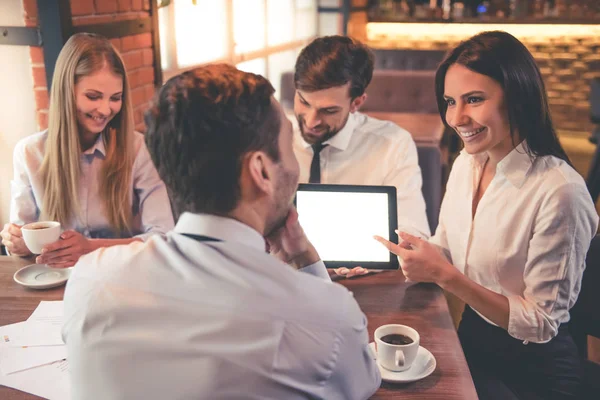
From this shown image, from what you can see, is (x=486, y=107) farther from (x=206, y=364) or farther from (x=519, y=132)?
(x=206, y=364)

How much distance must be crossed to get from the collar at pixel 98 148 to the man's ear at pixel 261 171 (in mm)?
1203

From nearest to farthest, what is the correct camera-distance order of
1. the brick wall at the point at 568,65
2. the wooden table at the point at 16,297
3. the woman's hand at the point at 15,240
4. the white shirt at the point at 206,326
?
the white shirt at the point at 206,326
the wooden table at the point at 16,297
the woman's hand at the point at 15,240
the brick wall at the point at 568,65

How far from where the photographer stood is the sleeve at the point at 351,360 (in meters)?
0.77

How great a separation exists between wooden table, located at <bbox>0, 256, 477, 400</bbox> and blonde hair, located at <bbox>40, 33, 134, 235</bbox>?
27 cm

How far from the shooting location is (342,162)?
6.74ft

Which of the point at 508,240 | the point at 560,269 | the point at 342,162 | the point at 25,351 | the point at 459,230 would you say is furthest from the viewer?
the point at 342,162

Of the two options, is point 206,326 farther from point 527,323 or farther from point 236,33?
point 236,33

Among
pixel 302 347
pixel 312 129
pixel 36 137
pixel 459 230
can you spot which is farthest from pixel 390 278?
pixel 36 137

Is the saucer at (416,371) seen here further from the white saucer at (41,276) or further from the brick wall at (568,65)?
the brick wall at (568,65)

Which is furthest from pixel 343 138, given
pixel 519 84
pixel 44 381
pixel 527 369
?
pixel 44 381

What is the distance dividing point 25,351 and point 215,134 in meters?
0.72

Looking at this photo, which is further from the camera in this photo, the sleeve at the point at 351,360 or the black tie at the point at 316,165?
the black tie at the point at 316,165

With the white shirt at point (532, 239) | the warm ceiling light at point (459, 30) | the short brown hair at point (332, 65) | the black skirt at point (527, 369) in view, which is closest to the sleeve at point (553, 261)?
the white shirt at point (532, 239)

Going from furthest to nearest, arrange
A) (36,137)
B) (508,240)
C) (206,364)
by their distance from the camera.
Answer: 1. (36,137)
2. (508,240)
3. (206,364)
